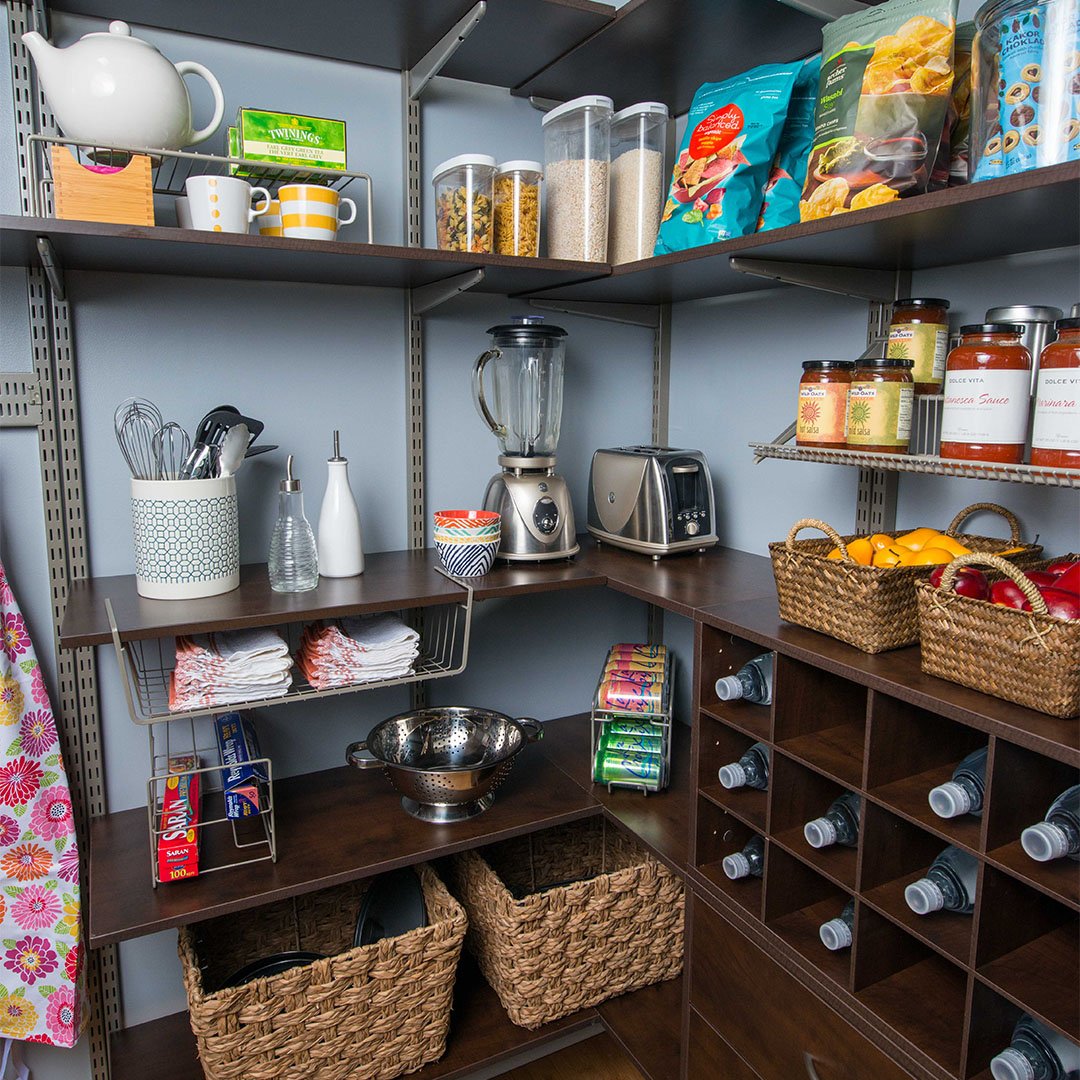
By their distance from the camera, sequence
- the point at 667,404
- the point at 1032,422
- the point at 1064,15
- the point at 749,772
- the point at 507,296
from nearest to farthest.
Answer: the point at 1064,15, the point at 1032,422, the point at 749,772, the point at 507,296, the point at 667,404

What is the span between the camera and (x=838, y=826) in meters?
1.25

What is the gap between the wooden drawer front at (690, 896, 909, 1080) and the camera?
3.87ft

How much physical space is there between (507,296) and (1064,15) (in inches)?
46.1

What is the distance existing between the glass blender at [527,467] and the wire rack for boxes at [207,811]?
0.63 meters

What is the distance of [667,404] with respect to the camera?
2139 millimetres

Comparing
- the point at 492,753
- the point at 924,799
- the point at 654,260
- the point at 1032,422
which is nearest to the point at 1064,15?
the point at 1032,422

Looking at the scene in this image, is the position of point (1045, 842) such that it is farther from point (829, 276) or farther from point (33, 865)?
point (33, 865)

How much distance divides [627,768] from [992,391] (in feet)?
3.39

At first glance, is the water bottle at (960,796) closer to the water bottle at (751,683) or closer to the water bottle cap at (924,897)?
the water bottle cap at (924,897)

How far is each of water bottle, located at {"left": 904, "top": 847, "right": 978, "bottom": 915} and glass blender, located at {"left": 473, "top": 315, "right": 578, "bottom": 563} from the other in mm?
876

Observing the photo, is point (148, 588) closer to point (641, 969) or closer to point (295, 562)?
point (295, 562)

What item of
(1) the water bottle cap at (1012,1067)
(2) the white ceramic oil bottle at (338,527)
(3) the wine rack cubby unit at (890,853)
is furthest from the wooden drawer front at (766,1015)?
(2) the white ceramic oil bottle at (338,527)

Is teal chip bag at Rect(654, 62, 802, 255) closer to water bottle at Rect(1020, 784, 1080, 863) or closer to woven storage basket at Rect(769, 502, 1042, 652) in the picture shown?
woven storage basket at Rect(769, 502, 1042, 652)

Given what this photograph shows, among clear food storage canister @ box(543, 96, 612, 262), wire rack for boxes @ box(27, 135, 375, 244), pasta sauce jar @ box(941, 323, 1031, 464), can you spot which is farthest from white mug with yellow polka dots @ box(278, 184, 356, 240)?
pasta sauce jar @ box(941, 323, 1031, 464)
